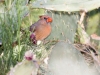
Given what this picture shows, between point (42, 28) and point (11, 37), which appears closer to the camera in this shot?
point (11, 37)

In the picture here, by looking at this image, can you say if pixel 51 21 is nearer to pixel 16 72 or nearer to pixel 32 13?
pixel 32 13

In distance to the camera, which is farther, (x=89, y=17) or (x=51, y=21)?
(x=89, y=17)

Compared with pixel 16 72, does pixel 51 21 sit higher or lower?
higher

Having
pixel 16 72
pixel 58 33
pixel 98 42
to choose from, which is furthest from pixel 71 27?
pixel 16 72

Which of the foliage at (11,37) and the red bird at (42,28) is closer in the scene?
the foliage at (11,37)

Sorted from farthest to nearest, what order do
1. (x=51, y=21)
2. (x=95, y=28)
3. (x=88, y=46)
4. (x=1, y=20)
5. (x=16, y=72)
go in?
(x=95, y=28) < (x=88, y=46) < (x=51, y=21) < (x=1, y=20) < (x=16, y=72)

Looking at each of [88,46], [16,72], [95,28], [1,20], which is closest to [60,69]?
[16,72]

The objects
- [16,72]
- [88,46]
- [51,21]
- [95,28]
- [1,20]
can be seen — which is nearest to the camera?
[16,72]

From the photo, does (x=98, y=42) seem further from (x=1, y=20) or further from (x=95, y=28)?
(x=1, y=20)

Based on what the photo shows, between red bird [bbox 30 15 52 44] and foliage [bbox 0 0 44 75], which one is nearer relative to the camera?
foliage [bbox 0 0 44 75]
